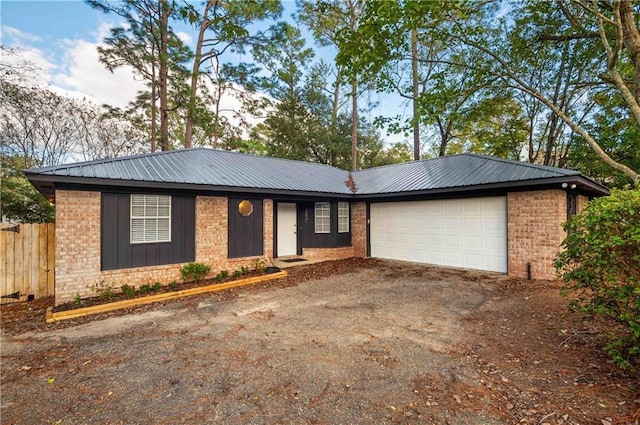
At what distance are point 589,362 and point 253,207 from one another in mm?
7639

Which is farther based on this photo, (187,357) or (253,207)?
(253,207)

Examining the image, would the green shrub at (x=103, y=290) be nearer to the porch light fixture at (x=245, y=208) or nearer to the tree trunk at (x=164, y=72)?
the porch light fixture at (x=245, y=208)

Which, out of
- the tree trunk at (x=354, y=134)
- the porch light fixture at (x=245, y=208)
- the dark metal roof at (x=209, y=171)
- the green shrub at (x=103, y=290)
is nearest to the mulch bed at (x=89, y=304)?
the green shrub at (x=103, y=290)

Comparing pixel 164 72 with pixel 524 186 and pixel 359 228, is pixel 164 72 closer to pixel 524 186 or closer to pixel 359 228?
pixel 359 228

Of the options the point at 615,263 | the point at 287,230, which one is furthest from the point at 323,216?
the point at 615,263

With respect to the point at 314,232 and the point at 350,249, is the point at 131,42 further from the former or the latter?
the point at 350,249

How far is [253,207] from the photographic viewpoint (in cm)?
873

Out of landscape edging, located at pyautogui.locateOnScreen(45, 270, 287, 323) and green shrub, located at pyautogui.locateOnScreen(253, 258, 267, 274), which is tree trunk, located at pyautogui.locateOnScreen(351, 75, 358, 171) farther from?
landscape edging, located at pyautogui.locateOnScreen(45, 270, 287, 323)

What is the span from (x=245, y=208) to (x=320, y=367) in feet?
19.7

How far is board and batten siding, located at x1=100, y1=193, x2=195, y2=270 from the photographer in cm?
633

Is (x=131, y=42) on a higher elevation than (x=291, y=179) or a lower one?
higher

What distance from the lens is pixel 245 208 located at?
8.57 m

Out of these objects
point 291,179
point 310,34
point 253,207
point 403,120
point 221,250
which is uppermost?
point 310,34

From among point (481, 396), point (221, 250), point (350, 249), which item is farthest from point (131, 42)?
point (481, 396)
